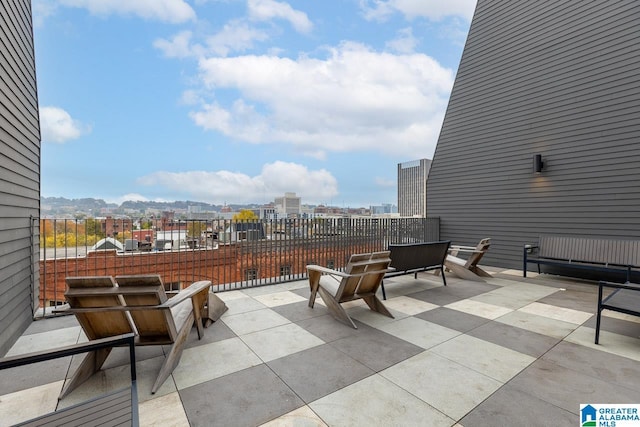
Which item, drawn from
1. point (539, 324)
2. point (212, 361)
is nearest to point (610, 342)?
point (539, 324)

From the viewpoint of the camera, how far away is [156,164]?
2859 inches

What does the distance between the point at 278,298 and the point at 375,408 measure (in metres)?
2.95

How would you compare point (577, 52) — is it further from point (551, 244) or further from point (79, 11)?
point (79, 11)

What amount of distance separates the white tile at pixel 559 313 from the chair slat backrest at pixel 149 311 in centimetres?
449

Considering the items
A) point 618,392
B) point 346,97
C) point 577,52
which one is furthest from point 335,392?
point 346,97

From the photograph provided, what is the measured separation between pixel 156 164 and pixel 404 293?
264 ft

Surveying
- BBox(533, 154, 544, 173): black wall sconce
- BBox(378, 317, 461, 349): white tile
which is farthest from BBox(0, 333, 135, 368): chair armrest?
BBox(533, 154, 544, 173): black wall sconce

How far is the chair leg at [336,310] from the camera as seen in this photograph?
3523mm

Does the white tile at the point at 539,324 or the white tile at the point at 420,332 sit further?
the white tile at the point at 539,324

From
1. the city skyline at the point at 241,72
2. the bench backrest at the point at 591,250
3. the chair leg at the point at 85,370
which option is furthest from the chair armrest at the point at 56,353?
the bench backrest at the point at 591,250

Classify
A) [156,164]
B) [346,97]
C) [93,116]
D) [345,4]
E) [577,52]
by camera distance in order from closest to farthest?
Result: [577,52]
[345,4]
[346,97]
[93,116]
[156,164]

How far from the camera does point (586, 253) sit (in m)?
5.90

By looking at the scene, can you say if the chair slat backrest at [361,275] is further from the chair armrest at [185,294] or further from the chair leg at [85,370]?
the chair leg at [85,370]

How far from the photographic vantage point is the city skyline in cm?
1007
